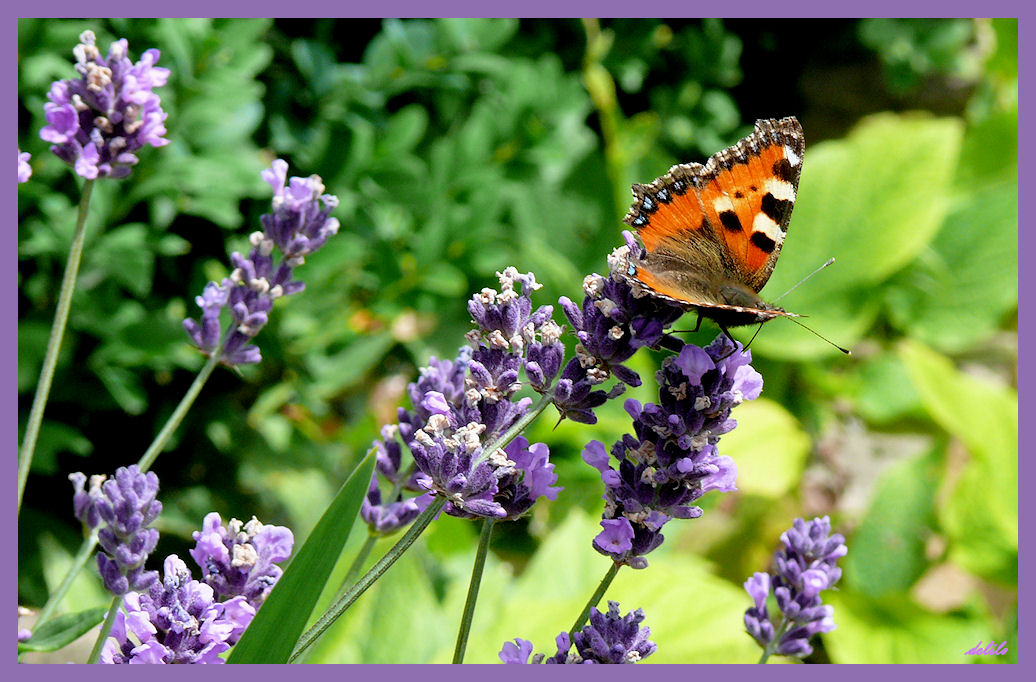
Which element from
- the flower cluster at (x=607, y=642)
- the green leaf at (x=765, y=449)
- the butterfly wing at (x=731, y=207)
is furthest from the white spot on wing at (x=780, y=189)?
the green leaf at (x=765, y=449)

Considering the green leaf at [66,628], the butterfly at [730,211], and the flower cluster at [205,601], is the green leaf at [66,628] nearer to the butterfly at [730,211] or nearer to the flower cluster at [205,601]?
the flower cluster at [205,601]

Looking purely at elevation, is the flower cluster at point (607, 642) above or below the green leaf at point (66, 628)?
above

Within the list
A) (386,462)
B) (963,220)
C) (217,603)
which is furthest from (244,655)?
(963,220)

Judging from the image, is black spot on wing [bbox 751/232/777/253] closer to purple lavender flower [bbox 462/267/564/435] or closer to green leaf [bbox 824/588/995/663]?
purple lavender flower [bbox 462/267/564/435]

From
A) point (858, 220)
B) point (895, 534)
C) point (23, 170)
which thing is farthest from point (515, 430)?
point (858, 220)

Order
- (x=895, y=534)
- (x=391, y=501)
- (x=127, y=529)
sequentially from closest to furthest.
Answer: (x=127, y=529) < (x=391, y=501) < (x=895, y=534)
